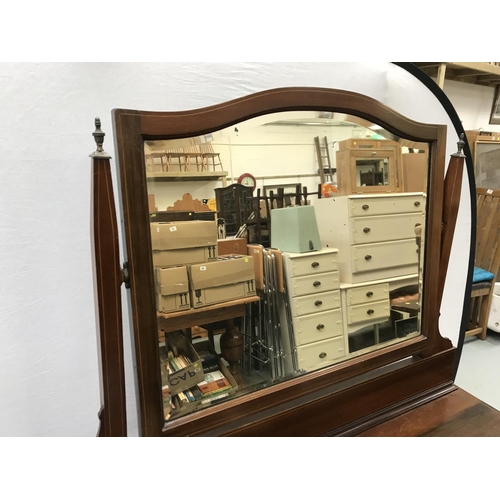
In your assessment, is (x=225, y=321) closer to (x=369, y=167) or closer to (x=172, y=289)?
(x=172, y=289)

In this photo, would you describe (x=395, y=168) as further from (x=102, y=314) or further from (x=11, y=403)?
(x=11, y=403)

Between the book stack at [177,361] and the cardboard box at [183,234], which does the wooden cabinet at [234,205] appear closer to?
the cardboard box at [183,234]

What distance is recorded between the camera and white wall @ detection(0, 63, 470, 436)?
647 mm

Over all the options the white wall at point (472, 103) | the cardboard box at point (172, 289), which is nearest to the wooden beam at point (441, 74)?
the white wall at point (472, 103)

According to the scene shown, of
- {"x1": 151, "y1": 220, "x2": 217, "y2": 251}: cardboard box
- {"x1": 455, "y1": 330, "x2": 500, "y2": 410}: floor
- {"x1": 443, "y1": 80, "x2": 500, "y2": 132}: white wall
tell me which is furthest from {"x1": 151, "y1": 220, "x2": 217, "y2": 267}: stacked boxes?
{"x1": 455, "y1": 330, "x2": 500, "y2": 410}: floor

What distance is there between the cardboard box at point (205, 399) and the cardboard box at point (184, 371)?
2 cm

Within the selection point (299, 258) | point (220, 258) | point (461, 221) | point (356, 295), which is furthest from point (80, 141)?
point (461, 221)

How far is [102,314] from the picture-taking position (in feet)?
1.65

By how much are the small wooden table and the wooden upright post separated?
3.7 inches

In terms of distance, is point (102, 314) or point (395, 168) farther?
point (395, 168)

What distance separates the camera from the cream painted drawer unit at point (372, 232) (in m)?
0.72

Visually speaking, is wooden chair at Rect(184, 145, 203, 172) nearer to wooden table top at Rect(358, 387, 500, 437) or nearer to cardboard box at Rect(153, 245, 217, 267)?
cardboard box at Rect(153, 245, 217, 267)

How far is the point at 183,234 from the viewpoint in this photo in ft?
1.94
